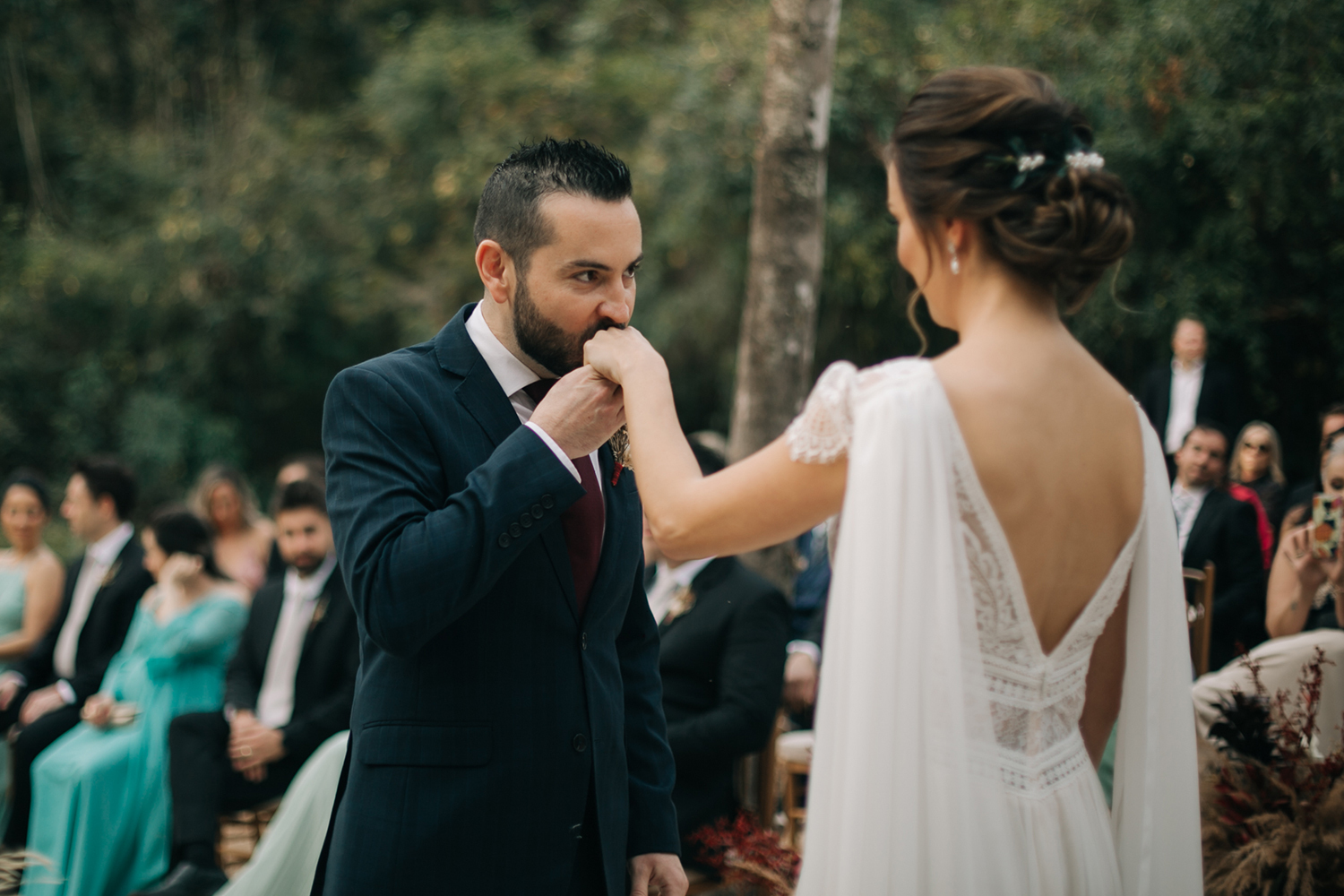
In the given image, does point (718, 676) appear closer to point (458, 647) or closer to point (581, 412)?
point (458, 647)

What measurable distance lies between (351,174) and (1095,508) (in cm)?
1525

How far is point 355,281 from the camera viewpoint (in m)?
15.1

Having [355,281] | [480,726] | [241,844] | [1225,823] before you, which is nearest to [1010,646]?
[480,726]

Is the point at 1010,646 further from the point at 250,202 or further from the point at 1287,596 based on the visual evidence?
the point at 250,202

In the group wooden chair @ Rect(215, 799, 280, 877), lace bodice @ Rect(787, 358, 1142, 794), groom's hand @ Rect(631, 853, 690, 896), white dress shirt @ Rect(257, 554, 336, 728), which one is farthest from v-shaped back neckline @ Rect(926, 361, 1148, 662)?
wooden chair @ Rect(215, 799, 280, 877)

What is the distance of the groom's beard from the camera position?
6.91 feet

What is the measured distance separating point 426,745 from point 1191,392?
22.9ft

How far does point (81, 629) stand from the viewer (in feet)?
19.7

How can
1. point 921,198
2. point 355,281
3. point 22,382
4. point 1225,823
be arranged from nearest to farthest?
point 921,198 < point 1225,823 < point 22,382 < point 355,281

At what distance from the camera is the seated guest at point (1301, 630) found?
388cm

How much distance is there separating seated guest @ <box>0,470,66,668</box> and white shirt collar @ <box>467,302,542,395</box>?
5406 mm

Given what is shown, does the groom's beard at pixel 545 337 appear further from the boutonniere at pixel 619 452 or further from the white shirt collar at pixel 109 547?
A: the white shirt collar at pixel 109 547

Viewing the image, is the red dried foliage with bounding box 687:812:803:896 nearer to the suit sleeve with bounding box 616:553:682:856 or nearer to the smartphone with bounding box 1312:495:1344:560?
the suit sleeve with bounding box 616:553:682:856

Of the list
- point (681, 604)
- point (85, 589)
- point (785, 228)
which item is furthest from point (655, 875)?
point (85, 589)
